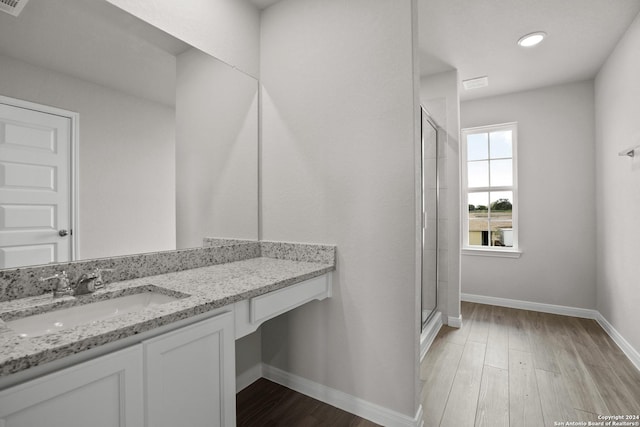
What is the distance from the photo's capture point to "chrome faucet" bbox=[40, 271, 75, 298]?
3.78ft

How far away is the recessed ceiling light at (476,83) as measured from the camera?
131 inches

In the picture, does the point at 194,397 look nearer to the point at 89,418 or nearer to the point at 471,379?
the point at 89,418

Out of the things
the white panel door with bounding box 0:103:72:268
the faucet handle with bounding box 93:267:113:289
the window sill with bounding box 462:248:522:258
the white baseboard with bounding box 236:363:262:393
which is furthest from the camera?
the window sill with bounding box 462:248:522:258

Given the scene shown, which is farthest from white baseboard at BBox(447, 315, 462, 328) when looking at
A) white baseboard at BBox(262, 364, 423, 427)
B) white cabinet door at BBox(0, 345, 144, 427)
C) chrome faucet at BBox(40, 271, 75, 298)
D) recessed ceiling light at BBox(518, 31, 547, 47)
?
chrome faucet at BBox(40, 271, 75, 298)

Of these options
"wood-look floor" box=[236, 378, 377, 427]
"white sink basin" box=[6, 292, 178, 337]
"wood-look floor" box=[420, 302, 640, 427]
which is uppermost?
"white sink basin" box=[6, 292, 178, 337]

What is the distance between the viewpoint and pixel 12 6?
3.76 feet

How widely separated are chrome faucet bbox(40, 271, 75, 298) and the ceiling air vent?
3.14 ft

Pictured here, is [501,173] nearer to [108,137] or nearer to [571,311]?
[571,311]

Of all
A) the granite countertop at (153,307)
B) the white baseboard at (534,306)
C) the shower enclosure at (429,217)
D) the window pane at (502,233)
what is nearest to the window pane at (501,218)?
the window pane at (502,233)

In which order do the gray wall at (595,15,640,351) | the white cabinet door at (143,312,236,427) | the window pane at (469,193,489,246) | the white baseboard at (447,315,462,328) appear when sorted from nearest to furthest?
the white cabinet door at (143,312,236,427)
the gray wall at (595,15,640,351)
the white baseboard at (447,315,462,328)
the window pane at (469,193,489,246)

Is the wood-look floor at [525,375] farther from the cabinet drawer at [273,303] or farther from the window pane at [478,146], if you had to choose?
the window pane at [478,146]

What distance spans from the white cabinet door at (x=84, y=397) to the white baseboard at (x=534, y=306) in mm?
3932

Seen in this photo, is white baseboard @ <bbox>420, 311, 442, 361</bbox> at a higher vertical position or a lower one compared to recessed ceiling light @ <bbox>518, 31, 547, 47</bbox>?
lower

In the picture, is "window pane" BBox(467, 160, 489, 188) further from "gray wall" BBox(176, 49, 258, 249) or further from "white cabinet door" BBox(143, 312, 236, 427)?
"white cabinet door" BBox(143, 312, 236, 427)
